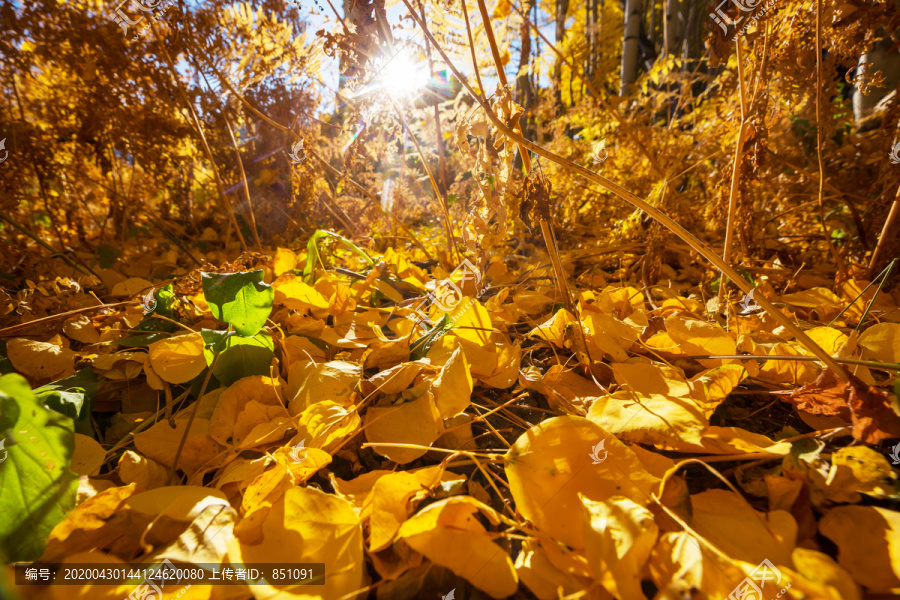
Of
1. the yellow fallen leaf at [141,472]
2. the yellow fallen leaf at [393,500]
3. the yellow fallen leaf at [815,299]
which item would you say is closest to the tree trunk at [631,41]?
the yellow fallen leaf at [815,299]

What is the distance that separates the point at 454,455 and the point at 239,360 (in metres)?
0.42

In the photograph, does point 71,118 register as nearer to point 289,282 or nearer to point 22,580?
point 289,282

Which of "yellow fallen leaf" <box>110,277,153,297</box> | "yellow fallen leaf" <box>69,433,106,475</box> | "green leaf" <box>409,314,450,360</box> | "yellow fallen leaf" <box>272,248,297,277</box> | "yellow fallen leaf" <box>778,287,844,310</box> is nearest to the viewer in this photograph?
"yellow fallen leaf" <box>69,433,106,475</box>

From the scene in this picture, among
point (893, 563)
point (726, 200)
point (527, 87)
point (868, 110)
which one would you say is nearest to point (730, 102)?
point (726, 200)

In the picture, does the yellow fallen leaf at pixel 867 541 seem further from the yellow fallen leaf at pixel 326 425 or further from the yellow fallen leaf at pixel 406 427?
the yellow fallen leaf at pixel 326 425

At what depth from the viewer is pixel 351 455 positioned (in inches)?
22.9

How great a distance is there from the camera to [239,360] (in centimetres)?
67

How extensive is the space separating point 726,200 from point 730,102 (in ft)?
2.48

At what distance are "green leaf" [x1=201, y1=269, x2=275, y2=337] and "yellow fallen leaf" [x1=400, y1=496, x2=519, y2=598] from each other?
0.44 meters

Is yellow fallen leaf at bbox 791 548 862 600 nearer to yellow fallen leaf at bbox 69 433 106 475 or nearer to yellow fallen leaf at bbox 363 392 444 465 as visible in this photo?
yellow fallen leaf at bbox 363 392 444 465

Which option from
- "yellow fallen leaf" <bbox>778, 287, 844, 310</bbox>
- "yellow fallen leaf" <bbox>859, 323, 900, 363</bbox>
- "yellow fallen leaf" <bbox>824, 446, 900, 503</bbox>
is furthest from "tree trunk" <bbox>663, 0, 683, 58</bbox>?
"yellow fallen leaf" <bbox>824, 446, 900, 503</bbox>

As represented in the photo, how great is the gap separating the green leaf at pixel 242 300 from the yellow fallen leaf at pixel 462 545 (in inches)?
17.3

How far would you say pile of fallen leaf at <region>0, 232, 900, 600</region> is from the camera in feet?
1.20

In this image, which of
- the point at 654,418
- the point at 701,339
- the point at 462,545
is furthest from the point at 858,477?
the point at 462,545
